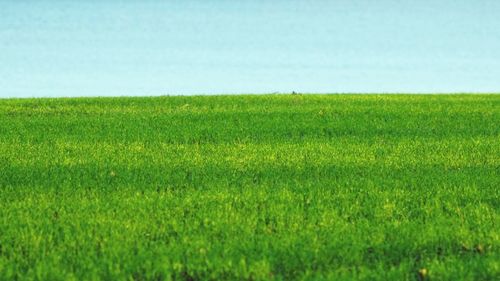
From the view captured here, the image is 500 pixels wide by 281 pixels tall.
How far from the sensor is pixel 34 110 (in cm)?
2284

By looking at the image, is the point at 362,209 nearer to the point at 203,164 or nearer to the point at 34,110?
the point at 203,164

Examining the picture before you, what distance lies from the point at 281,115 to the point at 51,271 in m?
14.5

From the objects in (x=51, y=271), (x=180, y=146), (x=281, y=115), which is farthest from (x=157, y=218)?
(x=281, y=115)

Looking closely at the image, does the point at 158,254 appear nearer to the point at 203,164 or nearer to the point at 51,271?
the point at 51,271

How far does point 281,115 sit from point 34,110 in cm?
789

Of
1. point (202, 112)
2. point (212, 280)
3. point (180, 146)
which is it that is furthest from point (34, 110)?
point (212, 280)

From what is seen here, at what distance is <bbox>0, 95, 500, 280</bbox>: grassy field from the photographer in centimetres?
615

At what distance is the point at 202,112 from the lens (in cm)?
2108

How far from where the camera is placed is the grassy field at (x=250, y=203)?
6.15 m

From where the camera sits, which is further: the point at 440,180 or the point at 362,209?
the point at 440,180

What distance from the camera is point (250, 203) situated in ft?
27.0

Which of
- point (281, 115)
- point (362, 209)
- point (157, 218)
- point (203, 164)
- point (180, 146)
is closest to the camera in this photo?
point (157, 218)

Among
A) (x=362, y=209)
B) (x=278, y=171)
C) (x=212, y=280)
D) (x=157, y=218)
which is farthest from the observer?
(x=278, y=171)

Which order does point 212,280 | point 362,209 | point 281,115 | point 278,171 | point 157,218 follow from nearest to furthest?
1. point 212,280
2. point 157,218
3. point 362,209
4. point 278,171
5. point 281,115
